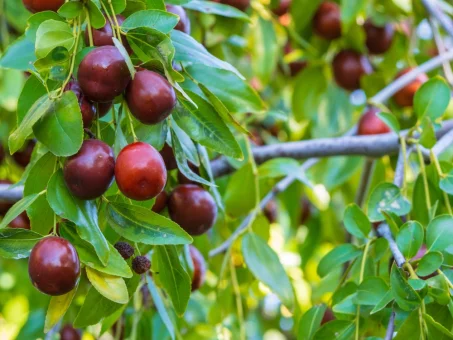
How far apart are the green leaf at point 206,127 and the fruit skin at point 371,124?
854mm

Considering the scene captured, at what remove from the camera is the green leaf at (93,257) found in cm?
95

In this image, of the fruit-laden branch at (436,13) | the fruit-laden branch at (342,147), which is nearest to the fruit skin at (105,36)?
the fruit-laden branch at (342,147)

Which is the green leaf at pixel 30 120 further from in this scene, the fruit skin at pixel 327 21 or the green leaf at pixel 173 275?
the fruit skin at pixel 327 21

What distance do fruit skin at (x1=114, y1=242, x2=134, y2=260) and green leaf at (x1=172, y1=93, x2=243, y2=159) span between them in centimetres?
17

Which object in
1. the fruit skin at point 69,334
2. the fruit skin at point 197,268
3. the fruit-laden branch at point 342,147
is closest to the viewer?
the fruit skin at point 197,268

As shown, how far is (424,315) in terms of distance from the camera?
3.33 feet

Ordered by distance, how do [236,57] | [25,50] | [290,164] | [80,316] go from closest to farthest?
[80,316]
[25,50]
[290,164]
[236,57]

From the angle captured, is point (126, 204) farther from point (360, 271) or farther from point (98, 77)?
point (360, 271)

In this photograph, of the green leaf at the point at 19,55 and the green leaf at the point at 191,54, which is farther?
the green leaf at the point at 19,55

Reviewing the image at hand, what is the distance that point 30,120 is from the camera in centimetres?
94

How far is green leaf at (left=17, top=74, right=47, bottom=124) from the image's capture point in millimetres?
1042

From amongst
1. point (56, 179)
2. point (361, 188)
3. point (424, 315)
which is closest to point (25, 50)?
point (56, 179)

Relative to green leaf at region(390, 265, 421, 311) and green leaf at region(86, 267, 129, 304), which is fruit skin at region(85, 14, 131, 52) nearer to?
green leaf at region(86, 267, 129, 304)

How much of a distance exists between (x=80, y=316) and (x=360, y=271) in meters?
0.42
